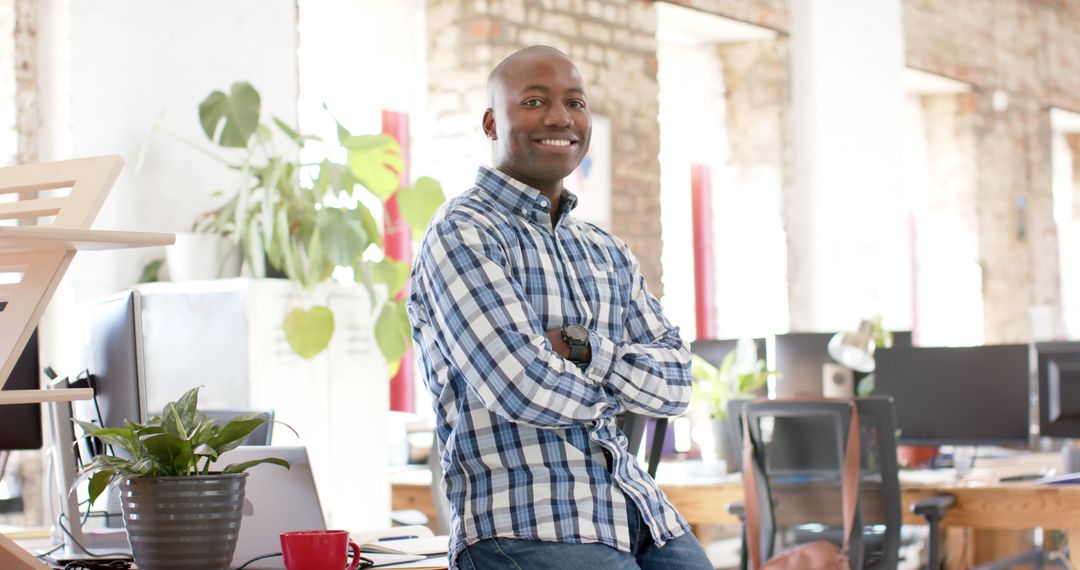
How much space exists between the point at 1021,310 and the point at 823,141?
307 cm

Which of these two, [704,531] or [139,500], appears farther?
[704,531]

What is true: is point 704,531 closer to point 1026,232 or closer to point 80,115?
point 80,115

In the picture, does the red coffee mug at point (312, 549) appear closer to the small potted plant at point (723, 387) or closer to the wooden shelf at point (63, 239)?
the wooden shelf at point (63, 239)

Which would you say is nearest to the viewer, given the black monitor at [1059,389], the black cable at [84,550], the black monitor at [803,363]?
the black cable at [84,550]

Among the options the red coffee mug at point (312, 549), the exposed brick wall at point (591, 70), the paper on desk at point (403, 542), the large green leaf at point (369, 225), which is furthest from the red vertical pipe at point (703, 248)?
the red coffee mug at point (312, 549)

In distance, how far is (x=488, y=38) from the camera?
238 inches

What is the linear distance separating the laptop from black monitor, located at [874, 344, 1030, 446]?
10.3 ft

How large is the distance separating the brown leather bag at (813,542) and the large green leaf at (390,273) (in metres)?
1.28

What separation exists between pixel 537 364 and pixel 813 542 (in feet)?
5.69

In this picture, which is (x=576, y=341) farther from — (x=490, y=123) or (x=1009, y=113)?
(x=1009, y=113)

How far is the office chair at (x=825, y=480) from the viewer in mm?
3816

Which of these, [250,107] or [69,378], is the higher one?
[250,107]

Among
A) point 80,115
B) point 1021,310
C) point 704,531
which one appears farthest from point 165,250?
point 1021,310

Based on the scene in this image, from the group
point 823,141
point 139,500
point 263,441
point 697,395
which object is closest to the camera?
point 139,500
